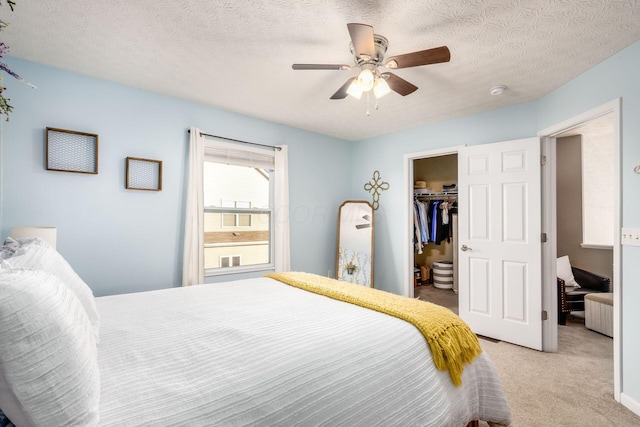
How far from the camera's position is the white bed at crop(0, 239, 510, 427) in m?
0.93

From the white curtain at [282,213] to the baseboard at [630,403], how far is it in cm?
307

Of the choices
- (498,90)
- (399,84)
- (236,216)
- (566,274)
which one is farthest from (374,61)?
(566,274)

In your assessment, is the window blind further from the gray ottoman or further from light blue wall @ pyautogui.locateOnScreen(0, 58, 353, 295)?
A: the gray ottoman

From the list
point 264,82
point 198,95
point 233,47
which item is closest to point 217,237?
point 198,95

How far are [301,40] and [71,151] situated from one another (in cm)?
210

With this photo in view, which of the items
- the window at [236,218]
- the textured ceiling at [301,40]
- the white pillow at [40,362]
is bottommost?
the white pillow at [40,362]

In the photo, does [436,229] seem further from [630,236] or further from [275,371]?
[275,371]

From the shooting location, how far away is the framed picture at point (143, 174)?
9.34 ft

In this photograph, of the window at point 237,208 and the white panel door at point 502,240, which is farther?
the window at point 237,208

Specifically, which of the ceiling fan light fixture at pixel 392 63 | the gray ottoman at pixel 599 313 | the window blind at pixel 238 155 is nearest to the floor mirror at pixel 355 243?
the window blind at pixel 238 155

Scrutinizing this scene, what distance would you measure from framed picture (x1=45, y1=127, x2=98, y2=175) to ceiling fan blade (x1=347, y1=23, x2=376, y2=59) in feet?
7.71

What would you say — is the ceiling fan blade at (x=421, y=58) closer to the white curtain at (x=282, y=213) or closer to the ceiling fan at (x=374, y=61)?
the ceiling fan at (x=374, y=61)

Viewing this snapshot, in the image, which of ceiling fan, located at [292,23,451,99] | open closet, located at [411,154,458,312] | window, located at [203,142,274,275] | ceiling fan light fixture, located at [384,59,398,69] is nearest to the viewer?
ceiling fan, located at [292,23,451,99]

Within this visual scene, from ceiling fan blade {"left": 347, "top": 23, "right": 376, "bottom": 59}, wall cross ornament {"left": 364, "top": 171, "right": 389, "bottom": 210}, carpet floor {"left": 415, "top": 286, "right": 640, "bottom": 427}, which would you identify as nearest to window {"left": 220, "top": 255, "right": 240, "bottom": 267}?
wall cross ornament {"left": 364, "top": 171, "right": 389, "bottom": 210}
